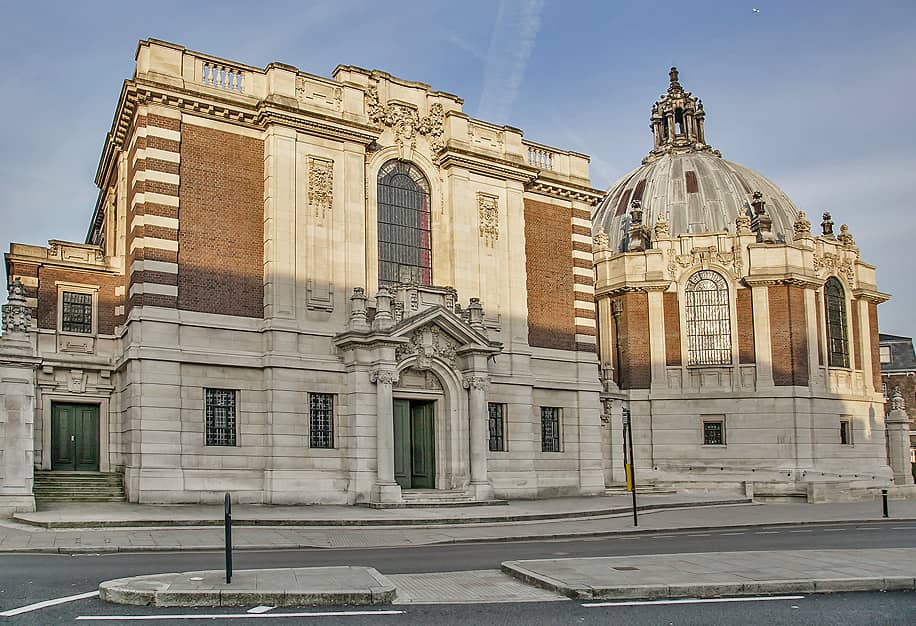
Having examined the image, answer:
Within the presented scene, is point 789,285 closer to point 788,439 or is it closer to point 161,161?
point 788,439

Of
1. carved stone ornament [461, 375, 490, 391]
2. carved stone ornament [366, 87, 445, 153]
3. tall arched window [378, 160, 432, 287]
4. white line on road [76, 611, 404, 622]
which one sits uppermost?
carved stone ornament [366, 87, 445, 153]

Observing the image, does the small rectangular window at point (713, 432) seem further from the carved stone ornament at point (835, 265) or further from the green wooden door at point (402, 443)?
the green wooden door at point (402, 443)

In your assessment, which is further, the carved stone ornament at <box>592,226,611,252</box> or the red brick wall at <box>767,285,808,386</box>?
the carved stone ornament at <box>592,226,611,252</box>

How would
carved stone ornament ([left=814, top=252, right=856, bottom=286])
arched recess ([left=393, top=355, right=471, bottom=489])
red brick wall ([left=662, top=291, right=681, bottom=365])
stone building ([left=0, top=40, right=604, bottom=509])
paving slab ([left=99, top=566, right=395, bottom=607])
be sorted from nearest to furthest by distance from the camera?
paving slab ([left=99, top=566, right=395, bottom=607])
stone building ([left=0, top=40, right=604, bottom=509])
arched recess ([left=393, top=355, right=471, bottom=489])
red brick wall ([left=662, top=291, right=681, bottom=365])
carved stone ornament ([left=814, top=252, right=856, bottom=286])

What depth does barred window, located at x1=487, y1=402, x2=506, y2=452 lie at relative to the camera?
3456 centimetres

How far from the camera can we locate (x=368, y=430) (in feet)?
100

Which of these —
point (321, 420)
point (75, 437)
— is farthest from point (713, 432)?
point (75, 437)

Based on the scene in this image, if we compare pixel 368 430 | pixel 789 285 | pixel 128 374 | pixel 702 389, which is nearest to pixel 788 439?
pixel 702 389

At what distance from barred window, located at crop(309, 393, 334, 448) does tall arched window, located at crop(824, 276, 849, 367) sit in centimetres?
3144

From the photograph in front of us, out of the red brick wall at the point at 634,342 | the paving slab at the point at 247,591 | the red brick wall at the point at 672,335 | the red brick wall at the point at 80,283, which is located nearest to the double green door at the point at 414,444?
the red brick wall at the point at 80,283

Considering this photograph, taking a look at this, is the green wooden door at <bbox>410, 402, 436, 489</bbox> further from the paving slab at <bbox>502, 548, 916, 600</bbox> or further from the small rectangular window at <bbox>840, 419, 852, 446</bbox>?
the small rectangular window at <bbox>840, 419, 852, 446</bbox>

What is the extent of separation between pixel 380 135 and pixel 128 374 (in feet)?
38.5

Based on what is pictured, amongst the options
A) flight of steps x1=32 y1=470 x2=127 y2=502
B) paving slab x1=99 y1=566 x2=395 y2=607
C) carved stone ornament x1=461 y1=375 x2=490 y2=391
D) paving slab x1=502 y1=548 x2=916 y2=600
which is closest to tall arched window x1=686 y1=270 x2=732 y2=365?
carved stone ornament x1=461 y1=375 x2=490 y2=391

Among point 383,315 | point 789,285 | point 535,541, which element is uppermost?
point 789,285
